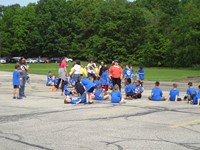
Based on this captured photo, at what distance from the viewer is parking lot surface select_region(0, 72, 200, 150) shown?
8.17m

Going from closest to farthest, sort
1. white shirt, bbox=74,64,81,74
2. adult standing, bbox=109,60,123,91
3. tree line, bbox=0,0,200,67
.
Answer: white shirt, bbox=74,64,81,74
adult standing, bbox=109,60,123,91
tree line, bbox=0,0,200,67

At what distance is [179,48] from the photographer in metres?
72.6

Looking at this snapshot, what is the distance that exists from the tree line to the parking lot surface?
186 ft

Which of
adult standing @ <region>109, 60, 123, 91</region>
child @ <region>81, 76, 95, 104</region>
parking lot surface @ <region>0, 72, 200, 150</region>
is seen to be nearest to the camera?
parking lot surface @ <region>0, 72, 200, 150</region>

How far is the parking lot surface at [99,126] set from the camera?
8172 millimetres

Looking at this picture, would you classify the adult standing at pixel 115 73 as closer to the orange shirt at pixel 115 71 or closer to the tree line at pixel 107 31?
the orange shirt at pixel 115 71

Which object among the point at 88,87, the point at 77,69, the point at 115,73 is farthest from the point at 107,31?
the point at 88,87

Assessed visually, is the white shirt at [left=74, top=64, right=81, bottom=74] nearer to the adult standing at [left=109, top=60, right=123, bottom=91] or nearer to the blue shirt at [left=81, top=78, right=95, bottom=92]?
the adult standing at [left=109, top=60, right=123, bottom=91]

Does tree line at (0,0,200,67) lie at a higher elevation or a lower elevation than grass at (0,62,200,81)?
higher

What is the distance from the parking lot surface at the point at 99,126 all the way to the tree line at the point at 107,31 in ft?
186

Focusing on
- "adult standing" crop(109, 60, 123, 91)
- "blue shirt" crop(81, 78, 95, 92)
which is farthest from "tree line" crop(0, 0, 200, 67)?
"blue shirt" crop(81, 78, 95, 92)

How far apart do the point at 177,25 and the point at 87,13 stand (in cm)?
3286

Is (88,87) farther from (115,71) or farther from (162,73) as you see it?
(162,73)

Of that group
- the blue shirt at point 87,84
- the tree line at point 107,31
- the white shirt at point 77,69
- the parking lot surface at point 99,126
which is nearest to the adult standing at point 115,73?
the white shirt at point 77,69
